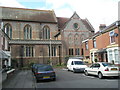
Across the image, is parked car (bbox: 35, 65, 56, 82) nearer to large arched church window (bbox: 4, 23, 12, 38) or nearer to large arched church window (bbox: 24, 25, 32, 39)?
large arched church window (bbox: 4, 23, 12, 38)

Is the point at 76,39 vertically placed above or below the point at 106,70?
above

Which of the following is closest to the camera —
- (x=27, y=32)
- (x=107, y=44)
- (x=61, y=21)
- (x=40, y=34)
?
(x=107, y=44)

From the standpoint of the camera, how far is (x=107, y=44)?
23.3 m

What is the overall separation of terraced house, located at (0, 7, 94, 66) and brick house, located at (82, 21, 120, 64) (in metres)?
11.9

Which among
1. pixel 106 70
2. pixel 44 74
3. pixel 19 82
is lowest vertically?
pixel 19 82

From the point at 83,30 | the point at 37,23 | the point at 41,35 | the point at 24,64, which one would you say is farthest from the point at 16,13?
the point at 83,30

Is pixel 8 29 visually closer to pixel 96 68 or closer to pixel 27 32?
pixel 27 32

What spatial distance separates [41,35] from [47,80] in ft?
108

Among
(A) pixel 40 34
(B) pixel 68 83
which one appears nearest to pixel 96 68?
(B) pixel 68 83

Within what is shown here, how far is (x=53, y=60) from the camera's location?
39750 mm

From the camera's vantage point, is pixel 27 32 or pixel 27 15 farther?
pixel 27 15

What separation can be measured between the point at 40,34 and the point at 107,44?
86.6 ft

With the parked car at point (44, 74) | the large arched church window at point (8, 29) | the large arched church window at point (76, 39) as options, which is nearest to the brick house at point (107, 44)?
the parked car at point (44, 74)

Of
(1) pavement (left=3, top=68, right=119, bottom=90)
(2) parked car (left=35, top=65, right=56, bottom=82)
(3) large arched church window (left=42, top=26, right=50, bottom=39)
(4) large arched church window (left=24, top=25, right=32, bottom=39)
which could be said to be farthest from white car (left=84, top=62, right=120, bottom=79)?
(4) large arched church window (left=24, top=25, right=32, bottom=39)
